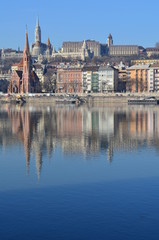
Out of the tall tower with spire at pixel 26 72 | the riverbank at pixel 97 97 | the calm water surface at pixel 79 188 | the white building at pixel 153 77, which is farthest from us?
the tall tower with spire at pixel 26 72

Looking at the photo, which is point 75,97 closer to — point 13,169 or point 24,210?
point 13,169

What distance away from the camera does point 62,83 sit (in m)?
101

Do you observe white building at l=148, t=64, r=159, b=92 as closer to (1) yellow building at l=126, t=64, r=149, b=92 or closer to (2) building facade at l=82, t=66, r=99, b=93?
(1) yellow building at l=126, t=64, r=149, b=92

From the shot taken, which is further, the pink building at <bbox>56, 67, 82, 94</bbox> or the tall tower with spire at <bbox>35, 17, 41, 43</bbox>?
the tall tower with spire at <bbox>35, 17, 41, 43</bbox>

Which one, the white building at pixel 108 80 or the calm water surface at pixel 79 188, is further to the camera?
the white building at pixel 108 80

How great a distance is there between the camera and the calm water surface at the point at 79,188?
12.3m

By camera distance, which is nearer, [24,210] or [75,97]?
[24,210]

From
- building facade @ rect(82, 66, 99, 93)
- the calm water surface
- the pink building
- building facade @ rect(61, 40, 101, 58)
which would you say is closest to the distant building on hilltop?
the pink building

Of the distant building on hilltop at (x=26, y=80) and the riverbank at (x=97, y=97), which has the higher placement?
the distant building on hilltop at (x=26, y=80)

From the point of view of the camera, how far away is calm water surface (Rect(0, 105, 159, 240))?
40.3 ft

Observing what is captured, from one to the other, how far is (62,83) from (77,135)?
2819 inches

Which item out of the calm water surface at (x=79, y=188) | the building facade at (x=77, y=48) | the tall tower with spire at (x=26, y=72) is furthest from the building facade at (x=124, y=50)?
the calm water surface at (x=79, y=188)

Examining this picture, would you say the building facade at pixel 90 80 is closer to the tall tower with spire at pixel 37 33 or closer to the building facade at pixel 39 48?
the building facade at pixel 39 48

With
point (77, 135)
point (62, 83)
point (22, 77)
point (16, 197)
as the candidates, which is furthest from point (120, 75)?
point (16, 197)
